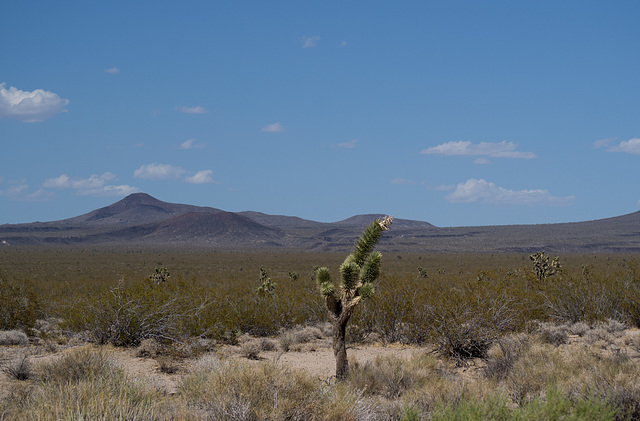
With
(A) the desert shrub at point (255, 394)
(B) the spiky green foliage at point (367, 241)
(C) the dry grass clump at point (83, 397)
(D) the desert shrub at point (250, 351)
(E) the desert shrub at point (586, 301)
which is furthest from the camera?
(E) the desert shrub at point (586, 301)

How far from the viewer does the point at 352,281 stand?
10.2m

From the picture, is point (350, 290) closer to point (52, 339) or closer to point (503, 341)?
point (503, 341)

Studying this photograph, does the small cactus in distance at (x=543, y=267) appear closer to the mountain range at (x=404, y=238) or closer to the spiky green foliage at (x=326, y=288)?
the spiky green foliage at (x=326, y=288)

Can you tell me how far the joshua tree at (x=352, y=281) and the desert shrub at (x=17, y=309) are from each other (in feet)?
34.0

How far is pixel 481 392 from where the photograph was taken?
8.30 metres

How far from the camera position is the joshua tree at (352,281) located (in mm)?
9961

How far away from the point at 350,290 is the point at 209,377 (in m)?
3.55

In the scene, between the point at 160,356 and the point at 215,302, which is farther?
the point at 215,302

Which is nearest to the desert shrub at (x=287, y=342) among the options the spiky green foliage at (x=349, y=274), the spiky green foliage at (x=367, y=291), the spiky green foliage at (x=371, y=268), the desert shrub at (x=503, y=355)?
the spiky green foliage at (x=349, y=274)

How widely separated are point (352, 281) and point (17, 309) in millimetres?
11637

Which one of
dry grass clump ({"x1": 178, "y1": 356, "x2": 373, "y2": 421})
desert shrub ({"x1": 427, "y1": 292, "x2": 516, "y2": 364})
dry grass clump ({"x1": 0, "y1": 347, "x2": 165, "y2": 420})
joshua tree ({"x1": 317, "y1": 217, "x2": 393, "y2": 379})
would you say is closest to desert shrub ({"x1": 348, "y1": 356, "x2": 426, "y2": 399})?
joshua tree ({"x1": 317, "y1": 217, "x2": 393, "y2": 379})

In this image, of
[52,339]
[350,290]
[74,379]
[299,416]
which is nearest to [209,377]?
[299,416]

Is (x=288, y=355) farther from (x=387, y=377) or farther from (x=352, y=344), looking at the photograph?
(x=387, y=377)

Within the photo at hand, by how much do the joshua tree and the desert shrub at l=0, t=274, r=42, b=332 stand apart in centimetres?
1036
